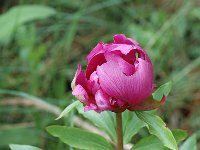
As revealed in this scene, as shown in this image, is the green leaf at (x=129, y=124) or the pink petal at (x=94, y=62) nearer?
the pink petal at (x=94, y=62)

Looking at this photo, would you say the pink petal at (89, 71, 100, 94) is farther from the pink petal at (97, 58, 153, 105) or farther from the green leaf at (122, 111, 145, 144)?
the green leaf at (122, 111, 145, 144)

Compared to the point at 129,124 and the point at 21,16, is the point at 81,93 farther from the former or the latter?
the point at 21,16

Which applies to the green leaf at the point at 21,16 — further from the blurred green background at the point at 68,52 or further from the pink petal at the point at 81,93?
the pink petal at the point at 81,93

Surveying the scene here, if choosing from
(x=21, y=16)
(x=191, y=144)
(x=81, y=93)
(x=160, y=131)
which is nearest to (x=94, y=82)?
(x=81, y=93)

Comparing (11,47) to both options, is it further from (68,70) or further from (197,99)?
(197,99)

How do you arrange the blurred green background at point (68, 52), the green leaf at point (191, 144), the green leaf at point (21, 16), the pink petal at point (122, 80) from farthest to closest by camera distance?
the green leaf at point (21, 16)
the blurred green background at point (68, 52)
the green leaf at point (191, 144)
the pink petal at point (122, 80)

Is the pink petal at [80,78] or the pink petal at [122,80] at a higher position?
the pink petal at [80,78]

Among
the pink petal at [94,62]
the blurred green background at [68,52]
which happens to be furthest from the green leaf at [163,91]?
the blurred green background at [68,52]
